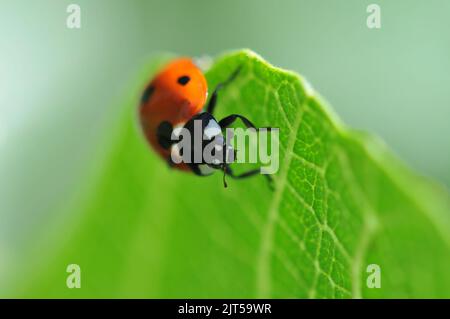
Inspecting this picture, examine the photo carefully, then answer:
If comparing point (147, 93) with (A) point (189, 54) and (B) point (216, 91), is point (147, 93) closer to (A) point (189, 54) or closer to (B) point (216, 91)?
(B) point (216, 91)

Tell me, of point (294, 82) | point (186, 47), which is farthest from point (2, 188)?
point (294, 82)

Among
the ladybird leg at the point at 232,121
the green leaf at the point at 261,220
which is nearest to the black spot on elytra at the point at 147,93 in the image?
the green leaf at the point at 261,220

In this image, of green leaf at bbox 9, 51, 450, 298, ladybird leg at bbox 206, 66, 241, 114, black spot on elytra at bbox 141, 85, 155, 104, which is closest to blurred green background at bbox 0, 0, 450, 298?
green leaf at bbox 9, 51, 450, 298

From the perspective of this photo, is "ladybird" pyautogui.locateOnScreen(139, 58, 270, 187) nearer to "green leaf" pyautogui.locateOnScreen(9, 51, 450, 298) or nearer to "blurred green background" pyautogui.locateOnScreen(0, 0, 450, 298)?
"green leaf" pyautogui.locateOnScreen(9, 51, 450, 298)

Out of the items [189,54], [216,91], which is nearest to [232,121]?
[216,91]

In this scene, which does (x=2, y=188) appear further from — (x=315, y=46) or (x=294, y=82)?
(x=294, y=82)

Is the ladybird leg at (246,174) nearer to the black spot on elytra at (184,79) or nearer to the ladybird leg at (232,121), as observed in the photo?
the ladybird leg at (232,121)
